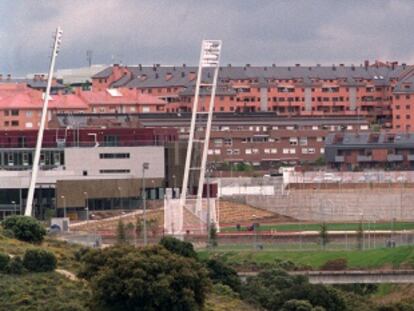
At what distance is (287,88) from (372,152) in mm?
29725

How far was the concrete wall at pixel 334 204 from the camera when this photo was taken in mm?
81812

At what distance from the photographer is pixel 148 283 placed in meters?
44.7

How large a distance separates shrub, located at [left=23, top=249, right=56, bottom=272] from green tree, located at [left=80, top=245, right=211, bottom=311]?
1294mm

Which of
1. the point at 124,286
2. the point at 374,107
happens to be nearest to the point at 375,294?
the point at 124,286

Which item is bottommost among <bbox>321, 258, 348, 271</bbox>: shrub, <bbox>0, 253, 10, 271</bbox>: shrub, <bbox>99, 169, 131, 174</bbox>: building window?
<bbox>321, 258, 348, 271</bbox>: shrub

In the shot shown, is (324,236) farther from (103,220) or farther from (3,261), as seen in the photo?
(3,261)

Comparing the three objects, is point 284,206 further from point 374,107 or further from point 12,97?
point 374,107

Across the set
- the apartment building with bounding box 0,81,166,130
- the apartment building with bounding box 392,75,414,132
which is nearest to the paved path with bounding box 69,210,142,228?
the apartment building with bounding box 0,81,166,130

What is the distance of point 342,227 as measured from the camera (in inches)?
2945

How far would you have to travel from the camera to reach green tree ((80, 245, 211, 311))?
146 ft

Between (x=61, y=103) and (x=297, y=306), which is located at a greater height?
(x=61, y=103)

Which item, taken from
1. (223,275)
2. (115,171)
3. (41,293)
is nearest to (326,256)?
(223,275)

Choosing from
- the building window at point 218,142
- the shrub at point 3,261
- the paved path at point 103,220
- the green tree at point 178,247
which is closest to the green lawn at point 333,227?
the paved path at point 103,220

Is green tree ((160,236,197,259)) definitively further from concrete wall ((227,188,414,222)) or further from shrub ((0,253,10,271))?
concrete wall ((227,188,414,222))
